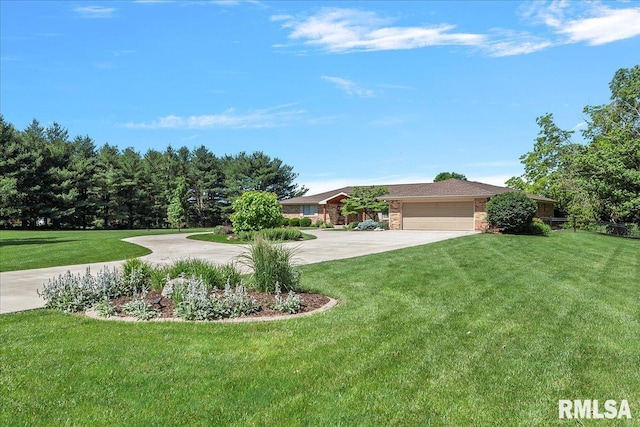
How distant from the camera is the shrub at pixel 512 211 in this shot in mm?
21955

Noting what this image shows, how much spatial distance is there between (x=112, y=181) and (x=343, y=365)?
43087 millimetres

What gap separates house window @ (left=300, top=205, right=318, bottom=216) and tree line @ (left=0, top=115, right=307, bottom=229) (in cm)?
1034

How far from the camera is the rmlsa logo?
303 cm

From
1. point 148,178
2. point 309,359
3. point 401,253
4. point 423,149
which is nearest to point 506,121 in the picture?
point 423,149

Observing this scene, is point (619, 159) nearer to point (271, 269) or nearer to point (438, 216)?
point (438, 216)

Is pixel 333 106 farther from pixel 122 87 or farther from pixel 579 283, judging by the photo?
pixel 579 283

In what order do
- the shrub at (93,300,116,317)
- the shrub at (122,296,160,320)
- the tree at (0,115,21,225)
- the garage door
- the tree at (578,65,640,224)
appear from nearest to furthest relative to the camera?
the shrub at (122,296,160,320) < the shrub at (93,300,116,317) < the tree at (578,65,640,224) < the garage door < the tree at (0,115,21,225)

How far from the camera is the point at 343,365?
3.88 metres

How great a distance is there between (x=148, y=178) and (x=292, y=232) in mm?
31316

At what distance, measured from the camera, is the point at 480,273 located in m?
9.55

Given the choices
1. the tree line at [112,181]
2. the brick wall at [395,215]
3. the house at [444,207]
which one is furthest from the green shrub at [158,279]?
the brick wall at [395,215]

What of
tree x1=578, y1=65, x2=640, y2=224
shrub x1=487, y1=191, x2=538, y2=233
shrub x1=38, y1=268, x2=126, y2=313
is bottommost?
shrub x1=38, y1=268, x2=126, y2=313

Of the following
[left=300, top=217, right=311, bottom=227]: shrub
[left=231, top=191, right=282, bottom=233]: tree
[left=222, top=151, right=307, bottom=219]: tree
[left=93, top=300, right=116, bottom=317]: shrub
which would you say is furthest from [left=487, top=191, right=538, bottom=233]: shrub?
[left=222, top=151, right=307, bottom=219]: tree

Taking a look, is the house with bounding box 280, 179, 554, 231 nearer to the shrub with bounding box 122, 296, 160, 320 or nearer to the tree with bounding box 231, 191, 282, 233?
the tree with bounding box 231, 191, 282, 233
